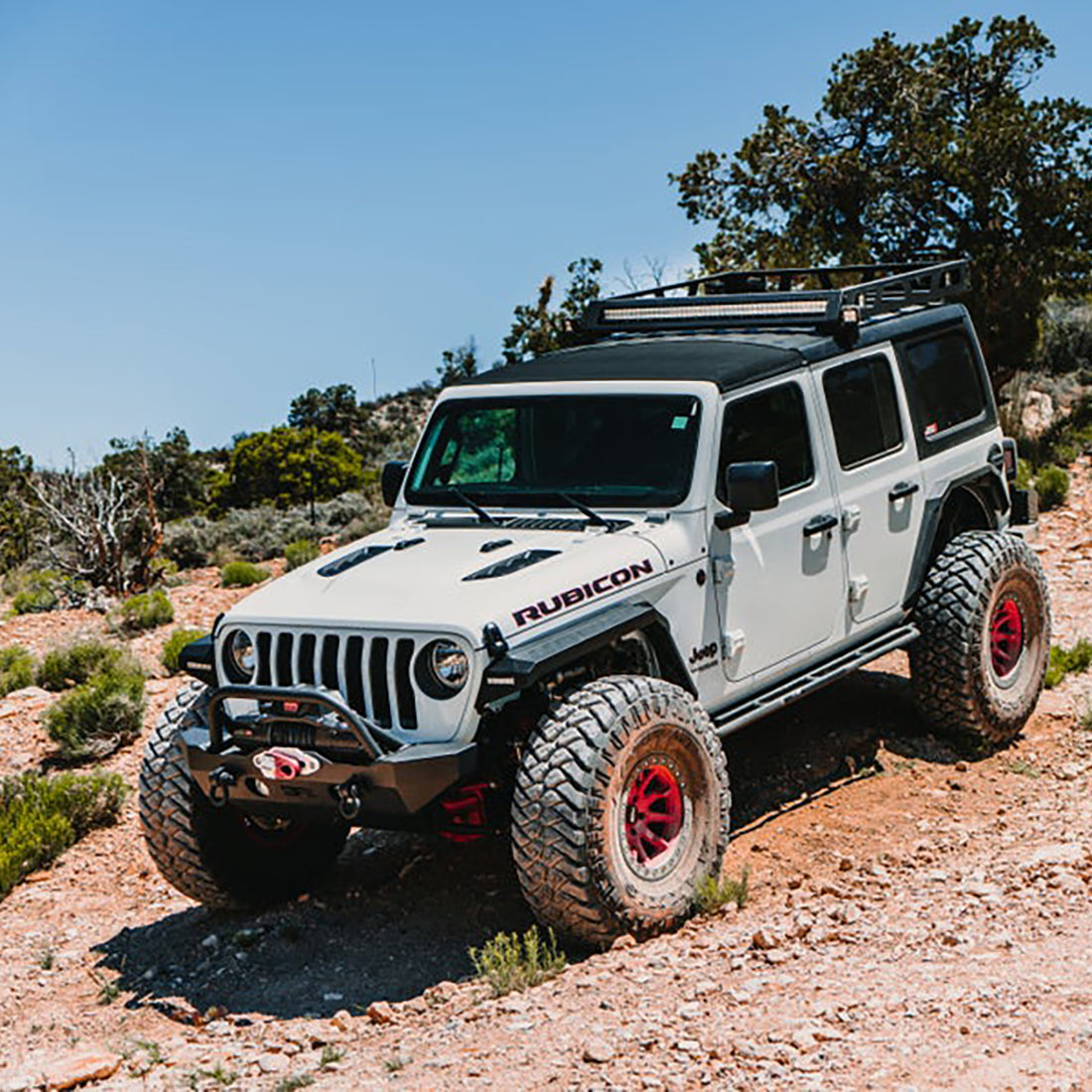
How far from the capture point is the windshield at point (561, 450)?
6.73 m

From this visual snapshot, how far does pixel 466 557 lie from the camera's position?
6.38m

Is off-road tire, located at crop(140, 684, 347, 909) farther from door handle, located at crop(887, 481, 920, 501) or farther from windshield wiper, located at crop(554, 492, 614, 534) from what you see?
door handle, located at crop(887, 481, 920, 501)

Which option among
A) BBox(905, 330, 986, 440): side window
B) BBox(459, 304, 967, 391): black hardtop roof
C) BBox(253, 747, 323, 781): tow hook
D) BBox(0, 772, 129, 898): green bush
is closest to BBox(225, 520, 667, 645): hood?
BBox(253, 747, 323, 781): tow hook

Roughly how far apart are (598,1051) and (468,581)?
2.00m

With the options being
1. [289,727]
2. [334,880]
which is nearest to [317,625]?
Answer: [289,727]

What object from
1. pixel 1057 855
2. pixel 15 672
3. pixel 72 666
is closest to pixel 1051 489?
pixel 72 666

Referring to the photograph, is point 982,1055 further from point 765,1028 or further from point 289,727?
point 289,727

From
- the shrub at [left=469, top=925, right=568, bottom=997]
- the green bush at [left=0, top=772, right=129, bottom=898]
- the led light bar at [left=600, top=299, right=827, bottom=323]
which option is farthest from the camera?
the green bush at [left=0, top=772, right=129, bottom=898]

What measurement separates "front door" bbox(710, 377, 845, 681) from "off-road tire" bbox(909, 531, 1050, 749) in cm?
78

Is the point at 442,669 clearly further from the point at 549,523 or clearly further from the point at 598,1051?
the point at 598,1051

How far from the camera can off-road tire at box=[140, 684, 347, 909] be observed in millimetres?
6496

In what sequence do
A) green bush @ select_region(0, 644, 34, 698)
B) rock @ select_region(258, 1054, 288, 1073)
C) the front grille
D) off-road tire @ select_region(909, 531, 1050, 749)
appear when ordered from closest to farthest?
rock @ select_region(258, 1054, 288, 1073) → the front grille → off-road tire @ select_region(909, 531, 1050, 749) → green bush @ select_region(0, 644, 34, 698)

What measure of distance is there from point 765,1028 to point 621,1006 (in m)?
0.58

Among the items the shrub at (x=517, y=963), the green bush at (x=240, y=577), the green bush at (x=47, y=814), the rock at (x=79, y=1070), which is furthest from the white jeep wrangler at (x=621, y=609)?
the green bush at (x=240, y=577)
